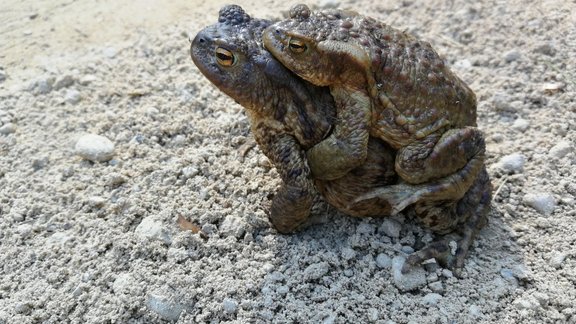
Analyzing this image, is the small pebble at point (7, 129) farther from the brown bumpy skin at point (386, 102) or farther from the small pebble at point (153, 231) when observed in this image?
the brown bumpy skin at point (386, 102)

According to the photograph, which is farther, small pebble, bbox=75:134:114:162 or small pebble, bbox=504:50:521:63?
small pebble, bbox=504:50:521:63

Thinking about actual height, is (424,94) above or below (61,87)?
above

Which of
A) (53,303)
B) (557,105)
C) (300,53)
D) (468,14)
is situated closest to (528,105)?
(557,105)

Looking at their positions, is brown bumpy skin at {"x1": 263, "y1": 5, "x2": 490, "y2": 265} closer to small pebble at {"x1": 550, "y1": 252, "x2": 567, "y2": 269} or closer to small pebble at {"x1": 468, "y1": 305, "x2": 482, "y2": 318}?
small pebble at {"x1": 468, "y1": 305, "x2": 482, "y2": 318}

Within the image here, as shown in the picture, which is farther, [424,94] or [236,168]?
[236,168]

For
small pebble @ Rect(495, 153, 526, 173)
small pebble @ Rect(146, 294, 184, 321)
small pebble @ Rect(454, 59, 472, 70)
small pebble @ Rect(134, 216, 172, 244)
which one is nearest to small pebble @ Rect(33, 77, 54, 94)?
small pebble @ Rect(134, 216, 172, 244)

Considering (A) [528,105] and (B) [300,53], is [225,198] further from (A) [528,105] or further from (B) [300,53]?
(A) [528,105]

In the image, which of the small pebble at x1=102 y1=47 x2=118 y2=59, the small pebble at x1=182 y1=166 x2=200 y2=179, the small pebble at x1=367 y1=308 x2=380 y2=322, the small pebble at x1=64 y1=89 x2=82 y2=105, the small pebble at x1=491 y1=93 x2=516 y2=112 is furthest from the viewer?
the small pebble at x1=102 y1=47 x2=118 y2=59
